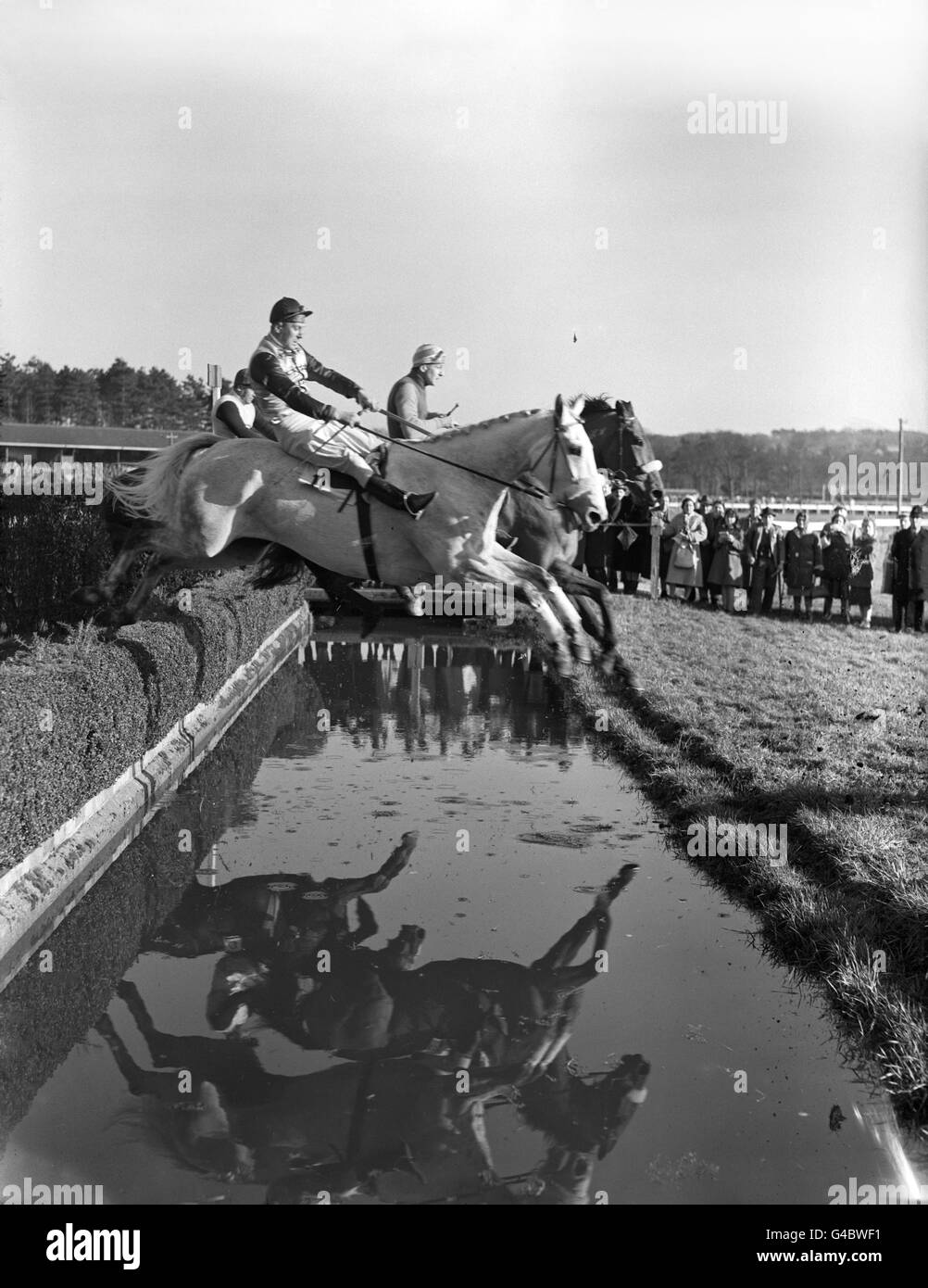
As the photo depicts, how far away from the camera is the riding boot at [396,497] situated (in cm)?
900

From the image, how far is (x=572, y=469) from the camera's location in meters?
9.14

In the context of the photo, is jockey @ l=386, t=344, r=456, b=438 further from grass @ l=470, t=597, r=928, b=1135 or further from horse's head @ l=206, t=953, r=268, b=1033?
horse's head @ l=206, t=953, r=268, b=1033

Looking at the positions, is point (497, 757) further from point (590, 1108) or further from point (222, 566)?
point (590, 1108)

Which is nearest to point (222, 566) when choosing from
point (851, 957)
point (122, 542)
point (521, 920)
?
point (122, 542)

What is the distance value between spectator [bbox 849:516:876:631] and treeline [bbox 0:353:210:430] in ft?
157

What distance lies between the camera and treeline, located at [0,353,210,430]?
6359 cm

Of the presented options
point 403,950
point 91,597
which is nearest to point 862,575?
point 91,597

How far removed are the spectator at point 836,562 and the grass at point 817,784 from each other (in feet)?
8.60

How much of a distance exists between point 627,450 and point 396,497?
3012mm

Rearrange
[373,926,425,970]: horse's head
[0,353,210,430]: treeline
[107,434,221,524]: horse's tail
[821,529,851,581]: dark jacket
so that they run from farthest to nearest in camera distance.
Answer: [0,353,210,430]: treeline
[821,529,851,581]: dark jacket
[107,434,221,524]: horse's tail
[373,926,425,970]: horse's head

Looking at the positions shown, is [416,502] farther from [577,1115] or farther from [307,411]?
[577,1115]

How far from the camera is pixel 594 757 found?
10820mm

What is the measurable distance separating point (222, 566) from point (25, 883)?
4219 millimetres

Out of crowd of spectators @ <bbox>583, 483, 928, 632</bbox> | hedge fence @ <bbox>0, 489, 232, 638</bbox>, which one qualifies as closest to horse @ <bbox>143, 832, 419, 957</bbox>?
hedge fence @ <bbox>0, 489, 232, 638</bbox>
